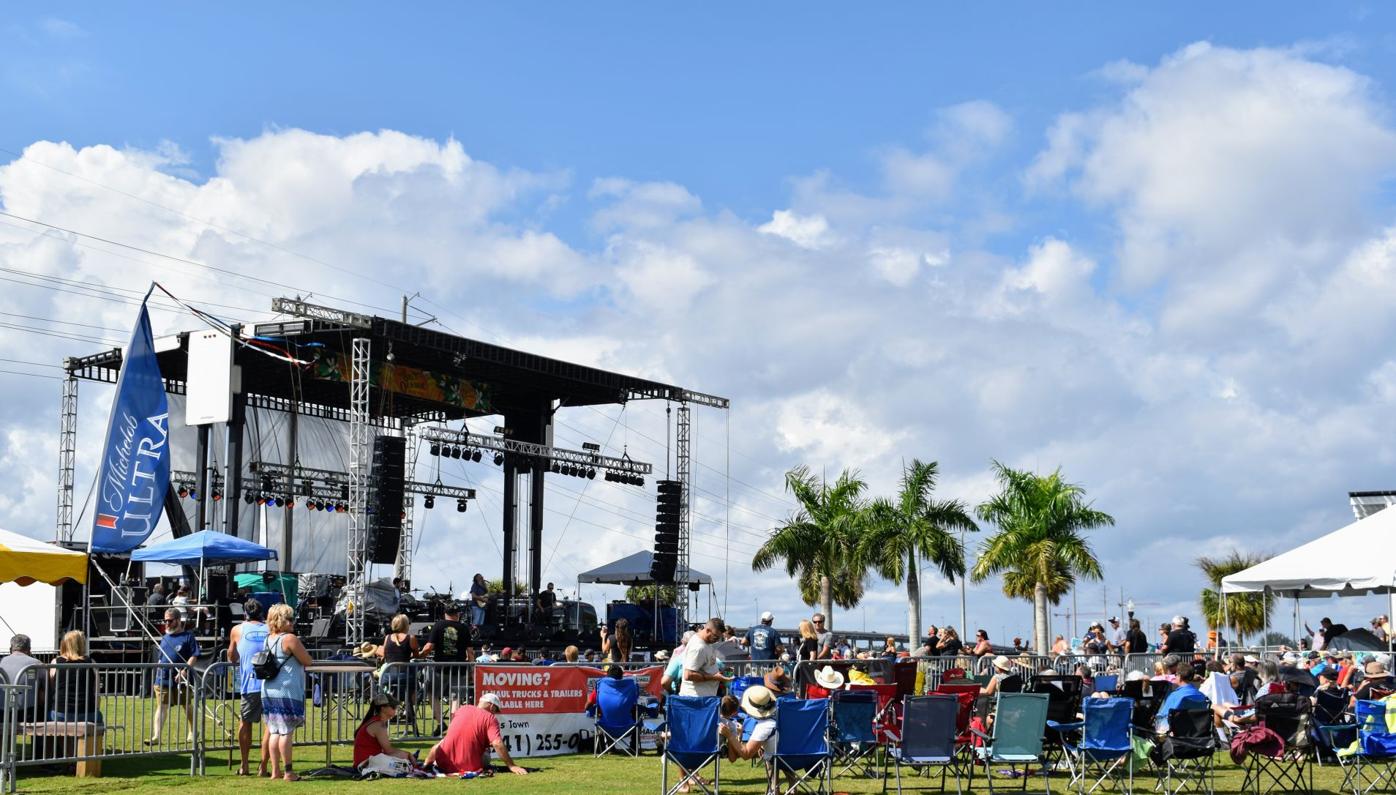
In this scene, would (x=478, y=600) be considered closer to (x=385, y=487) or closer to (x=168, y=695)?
(x=385, y=487)

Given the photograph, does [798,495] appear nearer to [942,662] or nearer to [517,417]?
[517,417]

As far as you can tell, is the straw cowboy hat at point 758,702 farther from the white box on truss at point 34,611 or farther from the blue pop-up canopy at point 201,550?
the white box on truss at point 34,611

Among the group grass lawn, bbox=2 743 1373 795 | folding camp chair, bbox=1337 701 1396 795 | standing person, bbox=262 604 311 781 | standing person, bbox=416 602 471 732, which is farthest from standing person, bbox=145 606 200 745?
folding camp chair, bbox=1337 701 1396 795

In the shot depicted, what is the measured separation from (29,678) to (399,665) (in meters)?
3.73

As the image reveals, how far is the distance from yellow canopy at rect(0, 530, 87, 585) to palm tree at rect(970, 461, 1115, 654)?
78.9 feet

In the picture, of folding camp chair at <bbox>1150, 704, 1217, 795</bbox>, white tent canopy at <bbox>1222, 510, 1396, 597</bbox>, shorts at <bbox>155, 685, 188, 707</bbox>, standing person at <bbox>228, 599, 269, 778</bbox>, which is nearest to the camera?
folding camp chair at <bbox>1150, 704, 1217, 795</bbox>

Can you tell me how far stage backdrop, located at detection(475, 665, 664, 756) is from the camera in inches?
553

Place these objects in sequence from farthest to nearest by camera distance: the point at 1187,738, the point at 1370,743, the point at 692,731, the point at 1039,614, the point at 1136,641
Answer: the point at 1039,614, the point at 1136,641, the point at 1370,743, the point at 1187,738, the point at 692,731

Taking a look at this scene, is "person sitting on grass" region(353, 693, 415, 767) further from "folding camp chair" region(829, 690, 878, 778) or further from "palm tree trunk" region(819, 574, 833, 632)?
"palm tree trunk" region(819, 574, 833, 632)

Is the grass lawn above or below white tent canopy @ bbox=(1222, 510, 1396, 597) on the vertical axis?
below

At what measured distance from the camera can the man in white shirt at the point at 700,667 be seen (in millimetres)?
12961

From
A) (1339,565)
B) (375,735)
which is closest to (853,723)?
(375,735)

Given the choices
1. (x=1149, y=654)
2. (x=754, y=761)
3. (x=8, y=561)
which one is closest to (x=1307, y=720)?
(x=754, y=761)

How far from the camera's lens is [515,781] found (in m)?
12.1
